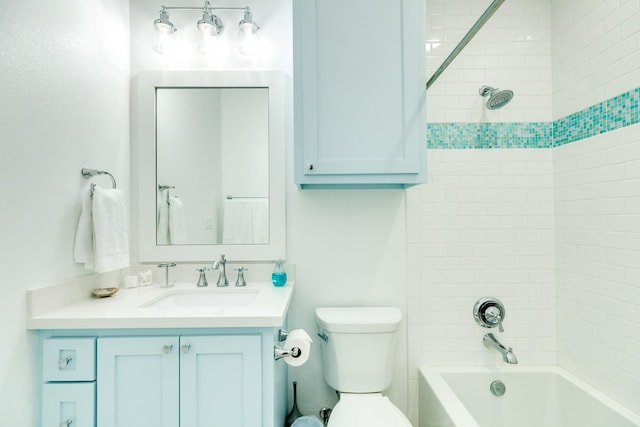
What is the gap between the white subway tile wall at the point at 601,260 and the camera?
137 cm

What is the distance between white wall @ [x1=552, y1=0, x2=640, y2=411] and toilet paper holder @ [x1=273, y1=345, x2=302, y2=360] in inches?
54.2

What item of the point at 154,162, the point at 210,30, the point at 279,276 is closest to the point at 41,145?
the point at 154,162

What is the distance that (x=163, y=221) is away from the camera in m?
1.81

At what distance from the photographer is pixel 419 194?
6.03 ft

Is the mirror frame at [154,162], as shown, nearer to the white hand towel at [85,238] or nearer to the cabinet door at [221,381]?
the white hand towel at [85,238]

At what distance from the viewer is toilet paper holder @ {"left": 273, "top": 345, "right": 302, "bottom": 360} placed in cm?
125

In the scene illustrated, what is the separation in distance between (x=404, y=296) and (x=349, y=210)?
0.56m

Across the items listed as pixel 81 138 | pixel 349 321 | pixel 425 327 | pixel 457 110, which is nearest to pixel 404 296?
pixel 425 327

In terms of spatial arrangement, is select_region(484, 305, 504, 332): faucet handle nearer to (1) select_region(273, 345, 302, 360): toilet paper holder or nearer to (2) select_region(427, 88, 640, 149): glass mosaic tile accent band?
(2) select_region(427, 88, 640, 149): glass mosaic tile accent band

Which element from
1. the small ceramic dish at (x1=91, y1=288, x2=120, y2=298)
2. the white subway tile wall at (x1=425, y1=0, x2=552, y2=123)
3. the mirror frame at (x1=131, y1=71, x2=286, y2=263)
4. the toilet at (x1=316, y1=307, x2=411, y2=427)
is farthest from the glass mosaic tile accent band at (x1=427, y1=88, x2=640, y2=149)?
the small ceramic dish at (x1=91, y1=288, x2=120, y2=298)

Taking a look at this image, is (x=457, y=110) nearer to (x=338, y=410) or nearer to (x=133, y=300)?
(x=338, y=410)

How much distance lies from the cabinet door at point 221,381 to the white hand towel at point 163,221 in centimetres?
76

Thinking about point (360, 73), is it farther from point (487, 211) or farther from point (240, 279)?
point (240, 279)

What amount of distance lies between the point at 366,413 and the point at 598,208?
138 centimetres
